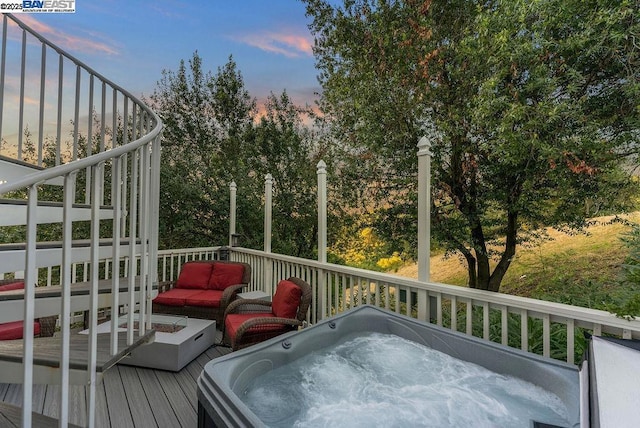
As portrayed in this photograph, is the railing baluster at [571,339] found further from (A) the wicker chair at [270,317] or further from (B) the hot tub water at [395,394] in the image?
(A) the wicker chair at [270,317]

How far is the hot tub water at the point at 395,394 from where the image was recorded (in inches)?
75.1

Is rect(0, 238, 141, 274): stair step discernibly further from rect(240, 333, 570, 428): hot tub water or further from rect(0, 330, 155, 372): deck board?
rect(240, 333, 570, 428): hot tub water

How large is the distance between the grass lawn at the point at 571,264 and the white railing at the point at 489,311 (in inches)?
69.6

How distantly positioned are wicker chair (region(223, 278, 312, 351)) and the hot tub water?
64 centimetres

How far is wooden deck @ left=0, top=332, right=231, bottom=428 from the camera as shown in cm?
236

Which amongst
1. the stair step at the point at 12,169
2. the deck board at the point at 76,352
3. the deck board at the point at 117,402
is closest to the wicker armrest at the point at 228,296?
the deck board at the point at 117,402

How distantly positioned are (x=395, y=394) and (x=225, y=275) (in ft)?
11.0

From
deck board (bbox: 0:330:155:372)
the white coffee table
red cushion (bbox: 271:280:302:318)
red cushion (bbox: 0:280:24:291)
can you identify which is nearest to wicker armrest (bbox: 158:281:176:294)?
the white coffee table

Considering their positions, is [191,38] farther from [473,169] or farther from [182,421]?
[182,421]

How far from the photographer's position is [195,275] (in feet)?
16.2

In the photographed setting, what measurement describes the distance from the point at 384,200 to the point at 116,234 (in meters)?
4.59

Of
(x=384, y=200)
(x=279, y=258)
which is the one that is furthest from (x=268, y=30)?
(x=279, y=258)

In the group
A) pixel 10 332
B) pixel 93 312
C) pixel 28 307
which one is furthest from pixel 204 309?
pixel 28 307

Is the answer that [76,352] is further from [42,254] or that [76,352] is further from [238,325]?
[238,325]
